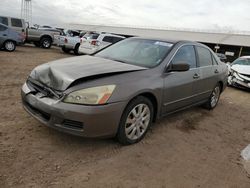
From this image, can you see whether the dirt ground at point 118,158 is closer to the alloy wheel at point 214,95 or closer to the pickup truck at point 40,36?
the alloy wheel at point 214,95

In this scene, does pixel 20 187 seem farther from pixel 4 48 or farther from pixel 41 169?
pixel 4 48

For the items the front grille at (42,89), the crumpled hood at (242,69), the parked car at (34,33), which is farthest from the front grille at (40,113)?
the parked car at (34,33)

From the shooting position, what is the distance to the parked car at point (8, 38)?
12.8 meters

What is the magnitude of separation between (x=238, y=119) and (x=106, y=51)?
3.47 meters

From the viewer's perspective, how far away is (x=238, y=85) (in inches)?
381

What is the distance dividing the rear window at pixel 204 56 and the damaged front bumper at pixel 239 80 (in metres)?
4.64

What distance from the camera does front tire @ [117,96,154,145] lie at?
10.8 ft

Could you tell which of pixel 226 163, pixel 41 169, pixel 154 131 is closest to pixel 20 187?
pixel 41 169

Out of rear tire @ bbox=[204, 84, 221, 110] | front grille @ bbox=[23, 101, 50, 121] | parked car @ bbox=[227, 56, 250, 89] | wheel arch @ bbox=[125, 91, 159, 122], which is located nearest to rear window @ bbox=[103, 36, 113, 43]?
parked car @ bbox=[227, 56, 250, 89]

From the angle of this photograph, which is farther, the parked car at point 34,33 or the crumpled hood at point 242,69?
the parked car at point 34,33

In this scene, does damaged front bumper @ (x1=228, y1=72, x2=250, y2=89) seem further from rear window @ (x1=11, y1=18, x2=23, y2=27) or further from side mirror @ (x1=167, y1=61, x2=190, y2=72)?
rear window @ (x1=11, y1=18, x2=23, y2=27)

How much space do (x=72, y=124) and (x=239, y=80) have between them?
331 inches

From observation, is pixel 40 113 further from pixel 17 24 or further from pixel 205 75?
pixel 17 24

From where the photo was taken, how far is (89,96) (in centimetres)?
296
